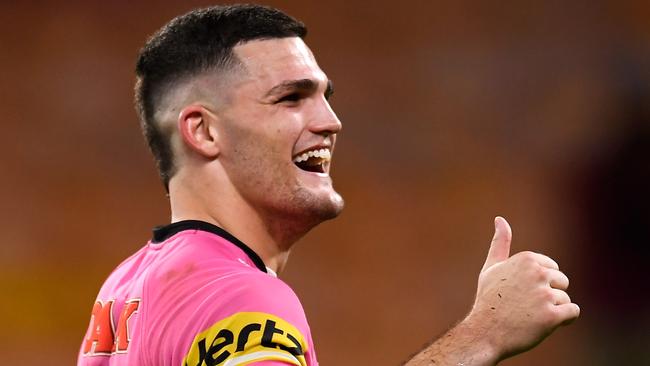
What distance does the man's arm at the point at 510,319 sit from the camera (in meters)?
1.77

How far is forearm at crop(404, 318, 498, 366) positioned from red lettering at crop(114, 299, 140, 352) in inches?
18.5

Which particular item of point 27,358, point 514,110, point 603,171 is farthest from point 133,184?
point 603,171

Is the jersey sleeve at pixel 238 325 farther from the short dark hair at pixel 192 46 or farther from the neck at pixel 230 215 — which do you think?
the short dark hair at pixel 192 46

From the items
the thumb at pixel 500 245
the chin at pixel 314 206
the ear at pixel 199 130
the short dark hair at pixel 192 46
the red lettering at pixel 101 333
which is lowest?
the red lettering at pixel 101 333

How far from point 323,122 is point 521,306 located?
1.74ft

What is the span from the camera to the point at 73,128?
5.43 m

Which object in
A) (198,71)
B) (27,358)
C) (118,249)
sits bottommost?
(27,358)

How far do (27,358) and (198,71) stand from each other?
11.3 ft

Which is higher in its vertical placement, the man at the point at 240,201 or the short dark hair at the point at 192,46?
the short dark hair at the point at 192,46

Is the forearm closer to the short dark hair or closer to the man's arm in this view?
the man's arm

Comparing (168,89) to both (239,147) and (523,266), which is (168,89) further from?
(523,266)

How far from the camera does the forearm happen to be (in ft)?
5.77

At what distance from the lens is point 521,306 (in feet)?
5.86

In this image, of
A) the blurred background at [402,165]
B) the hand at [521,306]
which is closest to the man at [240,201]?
the hand at [521,306]
